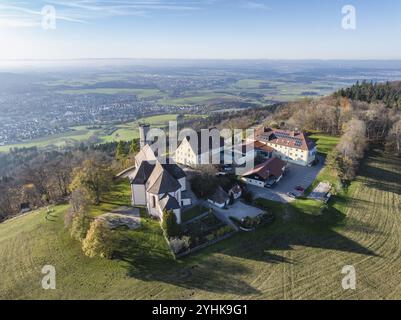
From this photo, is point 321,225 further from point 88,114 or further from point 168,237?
point 88,114

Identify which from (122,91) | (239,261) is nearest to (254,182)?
(239,261)

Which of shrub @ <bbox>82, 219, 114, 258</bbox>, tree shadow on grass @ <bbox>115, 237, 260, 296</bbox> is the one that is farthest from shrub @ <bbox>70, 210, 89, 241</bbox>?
tree shadow on grass @ <bbox>115, 237, 260, 296</bbox>

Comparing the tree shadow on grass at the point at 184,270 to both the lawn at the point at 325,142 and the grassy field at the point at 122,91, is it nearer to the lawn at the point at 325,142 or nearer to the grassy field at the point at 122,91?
the lawn at the point at 325,142

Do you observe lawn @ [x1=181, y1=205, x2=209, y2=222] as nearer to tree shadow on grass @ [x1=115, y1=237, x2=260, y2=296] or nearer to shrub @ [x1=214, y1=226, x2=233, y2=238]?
shrub @ [x1=214, y1=226, x2=233, y2=238]

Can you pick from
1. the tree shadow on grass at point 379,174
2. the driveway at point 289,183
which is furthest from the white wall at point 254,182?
the tree shadow on grass at point 379,174

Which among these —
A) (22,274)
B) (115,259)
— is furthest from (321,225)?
(22,274)
